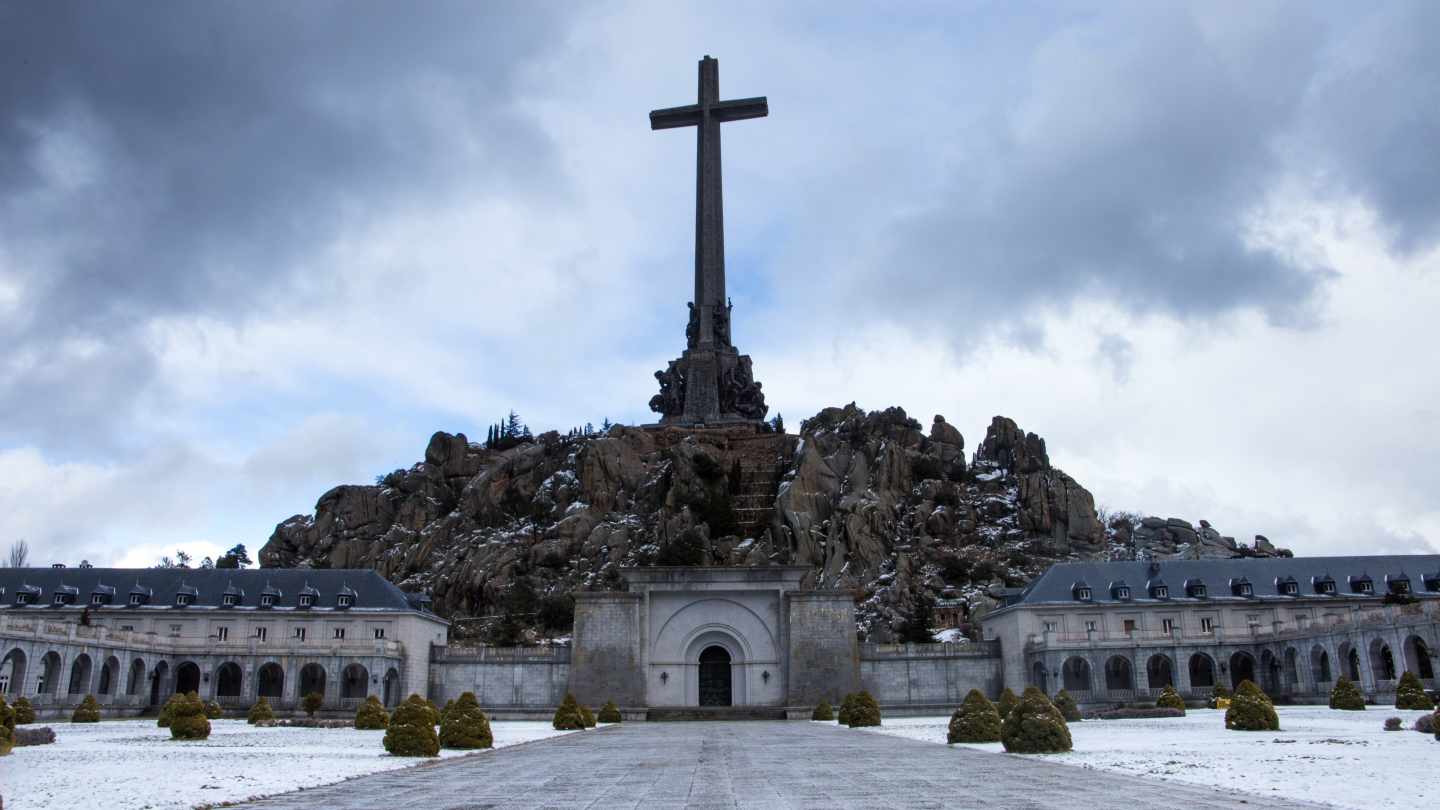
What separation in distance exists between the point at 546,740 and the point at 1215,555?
256 ft

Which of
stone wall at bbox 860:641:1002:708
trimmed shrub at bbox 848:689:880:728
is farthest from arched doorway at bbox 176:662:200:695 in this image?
trimmed shrub at bbox 848:689:880:728

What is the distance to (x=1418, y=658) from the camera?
50.8m

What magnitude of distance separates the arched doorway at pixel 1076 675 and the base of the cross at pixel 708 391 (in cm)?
5136

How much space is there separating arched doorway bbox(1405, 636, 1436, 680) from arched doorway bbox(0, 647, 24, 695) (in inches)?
2557

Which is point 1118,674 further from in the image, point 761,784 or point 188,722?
point 761,784

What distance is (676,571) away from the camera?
56938 mm

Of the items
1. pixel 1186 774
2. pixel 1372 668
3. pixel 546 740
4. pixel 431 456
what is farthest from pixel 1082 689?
pixel 431 456

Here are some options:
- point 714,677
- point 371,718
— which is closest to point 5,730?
point 371,718

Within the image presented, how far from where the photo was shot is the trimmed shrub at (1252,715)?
2997 centimetres

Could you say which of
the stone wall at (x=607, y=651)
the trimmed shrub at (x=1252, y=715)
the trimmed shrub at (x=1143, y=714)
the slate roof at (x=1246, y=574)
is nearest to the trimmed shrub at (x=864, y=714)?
the trimmed shrub at (x=1143, y=714)

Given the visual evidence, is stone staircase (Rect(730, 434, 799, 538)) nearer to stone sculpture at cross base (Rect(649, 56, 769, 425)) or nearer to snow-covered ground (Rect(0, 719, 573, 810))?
stone sculpture at cross base (Rect(649, 56, 769, 425))

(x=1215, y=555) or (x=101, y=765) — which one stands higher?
(x=1215, y=555)

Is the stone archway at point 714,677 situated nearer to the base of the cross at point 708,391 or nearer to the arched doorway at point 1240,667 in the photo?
the arched doorway at point 1240,667

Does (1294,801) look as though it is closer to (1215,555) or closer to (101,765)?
(101,765)
